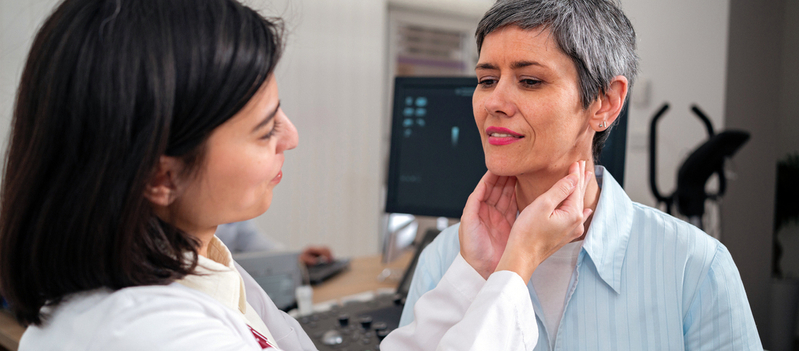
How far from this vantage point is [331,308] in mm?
1466

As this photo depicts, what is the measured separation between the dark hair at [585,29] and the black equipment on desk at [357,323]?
73 cm

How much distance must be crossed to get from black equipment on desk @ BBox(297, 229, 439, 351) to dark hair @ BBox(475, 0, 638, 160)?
0.73 m

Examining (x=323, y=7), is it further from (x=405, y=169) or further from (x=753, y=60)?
(x=753, y=60)

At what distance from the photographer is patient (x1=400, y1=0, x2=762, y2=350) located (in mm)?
888

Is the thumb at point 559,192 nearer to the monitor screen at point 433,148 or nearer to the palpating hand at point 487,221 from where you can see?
the palpating hand at point 487,221

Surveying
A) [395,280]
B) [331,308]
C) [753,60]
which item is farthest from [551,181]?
[753,60]

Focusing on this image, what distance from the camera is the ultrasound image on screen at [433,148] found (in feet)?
4.87

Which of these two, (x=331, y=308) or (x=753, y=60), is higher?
(x=753, y=60)

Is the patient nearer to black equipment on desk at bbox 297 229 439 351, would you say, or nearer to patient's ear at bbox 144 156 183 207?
black equipment on desk at bbox 297 229 439 351

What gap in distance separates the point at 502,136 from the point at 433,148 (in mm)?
557

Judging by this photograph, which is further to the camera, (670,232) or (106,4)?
(670,232)

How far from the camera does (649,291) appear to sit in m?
0.92

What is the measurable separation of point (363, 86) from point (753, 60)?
245 cm

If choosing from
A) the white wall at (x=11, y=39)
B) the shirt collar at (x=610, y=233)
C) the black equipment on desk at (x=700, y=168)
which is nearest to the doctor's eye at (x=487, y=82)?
the shirt collar at (x=610, y=233)
